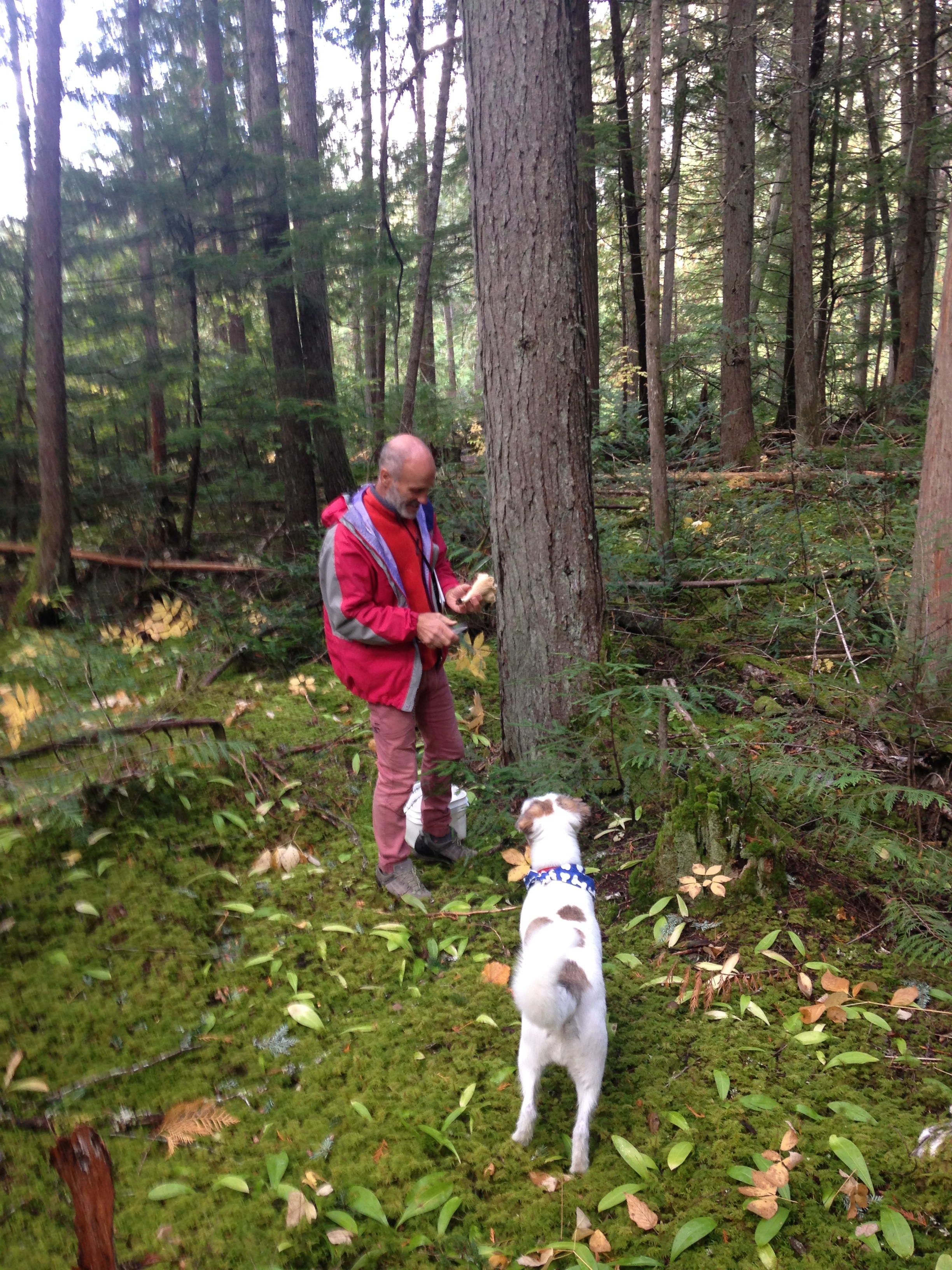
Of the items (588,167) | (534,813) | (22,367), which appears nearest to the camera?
(534,813)

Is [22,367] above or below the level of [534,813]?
above

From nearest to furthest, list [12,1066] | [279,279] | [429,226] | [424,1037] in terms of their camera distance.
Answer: [12,1066], [424,1037], [429,226], [279,279]

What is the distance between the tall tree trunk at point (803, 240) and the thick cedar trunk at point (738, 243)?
0.79 meters

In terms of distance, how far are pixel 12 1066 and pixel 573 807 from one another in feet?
7.75

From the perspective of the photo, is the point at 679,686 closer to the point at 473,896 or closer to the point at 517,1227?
the point at 473,896

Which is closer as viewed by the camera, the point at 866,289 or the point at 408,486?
the point at 408,486

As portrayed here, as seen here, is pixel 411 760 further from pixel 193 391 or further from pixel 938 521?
pixel 193 391

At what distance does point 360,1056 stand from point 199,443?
7.04m

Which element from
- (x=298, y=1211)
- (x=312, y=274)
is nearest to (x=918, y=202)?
(x=312, y=274)

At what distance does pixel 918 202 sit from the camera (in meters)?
10.7

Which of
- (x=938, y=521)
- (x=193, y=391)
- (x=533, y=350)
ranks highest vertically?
(x=193, y=391)

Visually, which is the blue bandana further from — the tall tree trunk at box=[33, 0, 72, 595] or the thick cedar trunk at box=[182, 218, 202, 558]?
the tall tree trunk at box=[33, 0, 72, 595]

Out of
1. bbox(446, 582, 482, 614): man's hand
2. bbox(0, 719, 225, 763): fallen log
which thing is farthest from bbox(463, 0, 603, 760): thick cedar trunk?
bbox(0, 719, 225, 763): fallen log

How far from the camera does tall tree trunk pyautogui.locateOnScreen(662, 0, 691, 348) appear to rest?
33.2 ft
